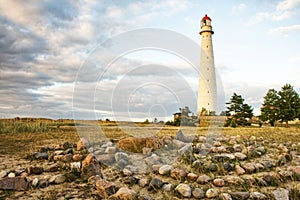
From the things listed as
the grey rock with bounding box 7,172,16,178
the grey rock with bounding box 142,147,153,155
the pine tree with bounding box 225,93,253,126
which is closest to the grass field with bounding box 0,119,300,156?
the grey rock with bounding box 142,147,153,155

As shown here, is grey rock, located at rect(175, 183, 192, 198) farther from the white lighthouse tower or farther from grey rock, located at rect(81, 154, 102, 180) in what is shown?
the white lighthouse tower

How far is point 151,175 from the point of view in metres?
6.13

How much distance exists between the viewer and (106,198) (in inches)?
179

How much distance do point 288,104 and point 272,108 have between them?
7.65ft

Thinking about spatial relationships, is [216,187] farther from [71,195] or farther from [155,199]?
[71,195]

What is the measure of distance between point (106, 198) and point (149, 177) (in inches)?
61.2

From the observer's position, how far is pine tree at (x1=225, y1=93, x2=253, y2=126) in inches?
1358

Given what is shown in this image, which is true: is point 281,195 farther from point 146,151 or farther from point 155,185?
point 146,151

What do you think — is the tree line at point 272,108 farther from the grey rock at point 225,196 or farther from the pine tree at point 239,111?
the grey rock at point 225,196

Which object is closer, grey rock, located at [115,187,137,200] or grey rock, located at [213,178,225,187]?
grey rock, located at [115,187,137,200]

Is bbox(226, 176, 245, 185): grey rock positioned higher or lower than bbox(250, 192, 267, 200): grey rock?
higher

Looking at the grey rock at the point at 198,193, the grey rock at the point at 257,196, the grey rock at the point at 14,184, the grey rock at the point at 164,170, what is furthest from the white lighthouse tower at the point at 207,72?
the grey rock at the point at 14,184

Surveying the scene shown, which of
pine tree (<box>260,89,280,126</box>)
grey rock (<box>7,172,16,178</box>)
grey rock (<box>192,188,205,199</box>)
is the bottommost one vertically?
grey rock (<box>192,188,205,199</box>)

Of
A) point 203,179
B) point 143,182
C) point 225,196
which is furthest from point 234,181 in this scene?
point 143,182
